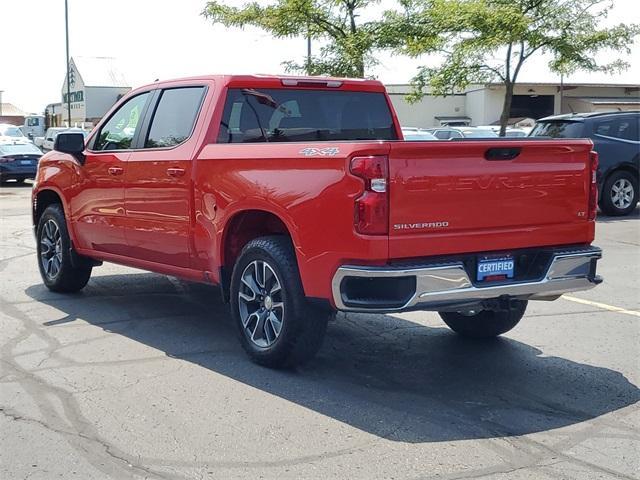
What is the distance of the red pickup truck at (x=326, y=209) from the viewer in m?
4.96

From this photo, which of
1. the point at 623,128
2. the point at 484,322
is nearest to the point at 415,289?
the point at 484,322

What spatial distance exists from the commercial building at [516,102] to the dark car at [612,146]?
3205 cm

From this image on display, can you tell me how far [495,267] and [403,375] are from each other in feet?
3.31

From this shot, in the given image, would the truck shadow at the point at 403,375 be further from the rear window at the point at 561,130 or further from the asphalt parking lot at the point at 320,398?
the rear window at the point at 561,130

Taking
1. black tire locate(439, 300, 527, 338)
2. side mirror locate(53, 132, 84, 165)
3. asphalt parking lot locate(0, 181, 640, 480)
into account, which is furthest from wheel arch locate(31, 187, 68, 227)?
black tire locate(439, 300, 527, 338)

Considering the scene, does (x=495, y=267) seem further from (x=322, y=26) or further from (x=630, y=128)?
(x=322, y=26)

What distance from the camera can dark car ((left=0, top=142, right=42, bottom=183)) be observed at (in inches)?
1011

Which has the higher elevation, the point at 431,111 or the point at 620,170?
the point at 431,111

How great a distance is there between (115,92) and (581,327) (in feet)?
151

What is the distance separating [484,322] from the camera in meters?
6.62

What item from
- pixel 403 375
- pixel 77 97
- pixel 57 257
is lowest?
pixel 403 375

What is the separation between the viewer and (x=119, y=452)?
434cm

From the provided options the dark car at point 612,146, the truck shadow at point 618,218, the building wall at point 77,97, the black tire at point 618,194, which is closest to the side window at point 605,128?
the dark car at point 612,146

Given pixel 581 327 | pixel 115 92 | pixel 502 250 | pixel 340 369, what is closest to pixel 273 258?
pixel 340 369
